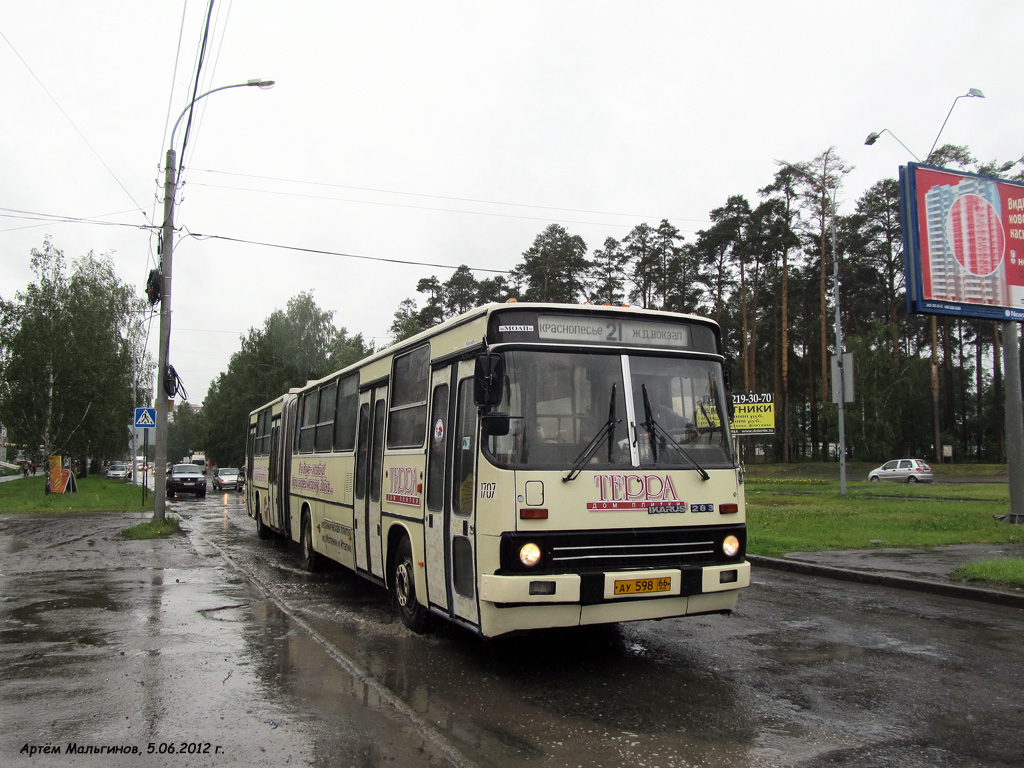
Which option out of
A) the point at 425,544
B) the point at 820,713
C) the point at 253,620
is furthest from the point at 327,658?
the point at 820,713

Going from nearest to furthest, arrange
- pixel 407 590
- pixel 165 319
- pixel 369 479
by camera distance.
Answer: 1. pixel 407 590
2. pixel 369 479
3. pixel 165 319

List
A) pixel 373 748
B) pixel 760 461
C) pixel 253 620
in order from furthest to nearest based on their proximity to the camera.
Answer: pixel 760 461, pixel 253 620, pixel 373 748

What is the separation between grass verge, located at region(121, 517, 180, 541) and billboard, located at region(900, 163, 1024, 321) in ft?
55.6

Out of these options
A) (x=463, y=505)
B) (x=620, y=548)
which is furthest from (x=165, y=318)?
(x=620, y=548)

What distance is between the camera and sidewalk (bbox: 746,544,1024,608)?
9898 millimetres

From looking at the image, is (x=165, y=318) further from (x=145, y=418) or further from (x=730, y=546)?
(x=730, y=546)

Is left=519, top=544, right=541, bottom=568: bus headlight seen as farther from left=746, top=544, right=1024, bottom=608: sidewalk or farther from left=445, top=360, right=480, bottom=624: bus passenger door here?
left=746, top=544, right=1024, bottom=608: sidewalk

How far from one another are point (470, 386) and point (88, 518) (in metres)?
21.7

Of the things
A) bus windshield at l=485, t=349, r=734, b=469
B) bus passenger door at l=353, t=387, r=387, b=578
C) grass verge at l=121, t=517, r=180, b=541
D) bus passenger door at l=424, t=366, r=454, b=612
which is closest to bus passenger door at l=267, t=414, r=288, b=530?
grass verge at l=121, t=517, r=180, b=541

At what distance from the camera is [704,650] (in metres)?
7.38

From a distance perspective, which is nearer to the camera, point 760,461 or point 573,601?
point 573,601

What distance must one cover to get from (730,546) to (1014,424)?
14012 mm

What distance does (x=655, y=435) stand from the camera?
6.59 metres

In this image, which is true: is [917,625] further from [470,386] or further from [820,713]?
[470,386]
